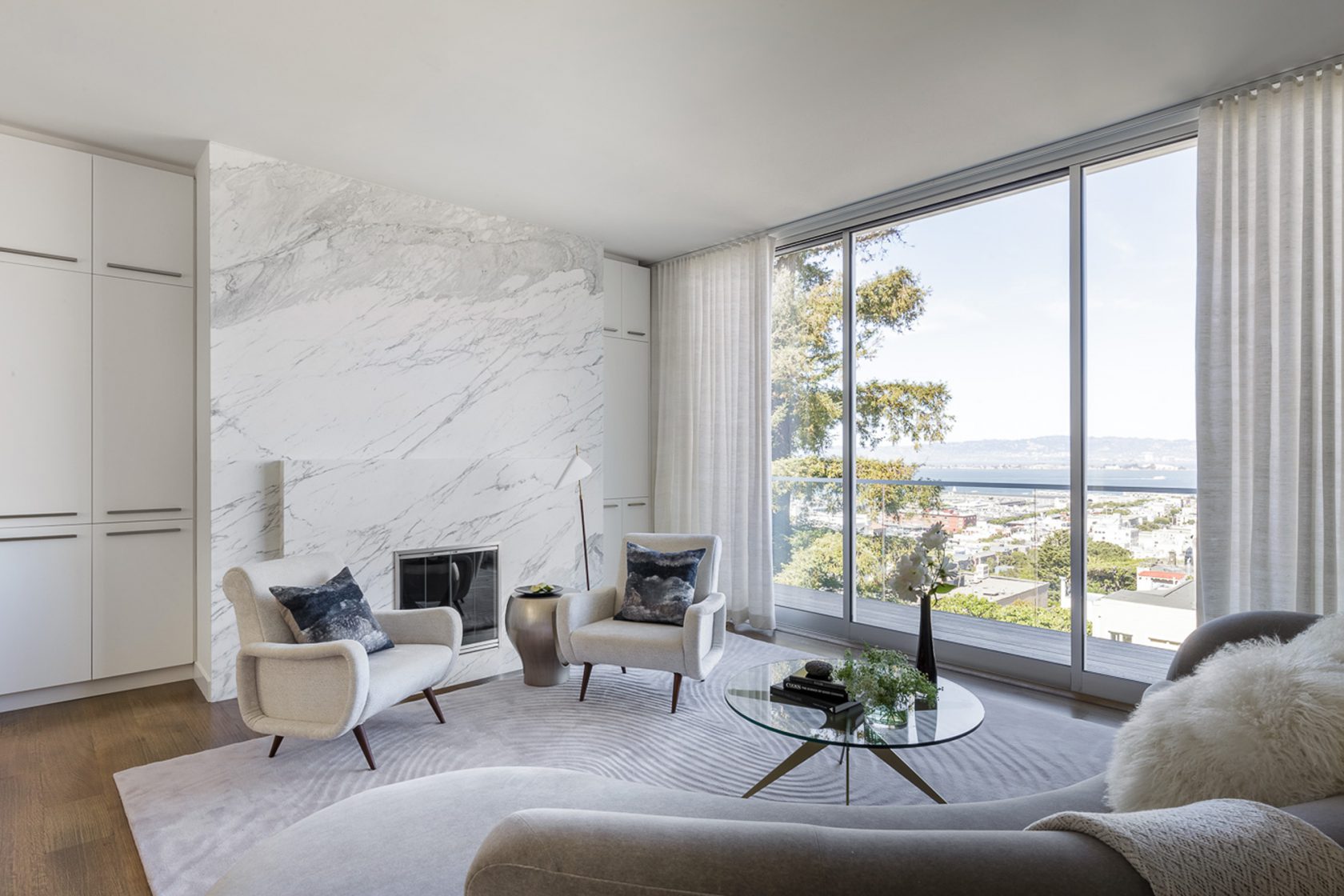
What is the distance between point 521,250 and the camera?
4.71 meters

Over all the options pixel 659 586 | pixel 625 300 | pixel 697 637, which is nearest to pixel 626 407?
Answer: pixel 625 300

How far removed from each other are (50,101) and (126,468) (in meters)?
1.72

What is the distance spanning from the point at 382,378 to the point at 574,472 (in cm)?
122

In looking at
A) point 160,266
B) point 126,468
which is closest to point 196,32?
point 160,266

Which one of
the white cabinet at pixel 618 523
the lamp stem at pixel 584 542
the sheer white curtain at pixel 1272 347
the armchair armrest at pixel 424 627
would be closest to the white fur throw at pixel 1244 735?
the sheer white curtain at pixel 1272 347

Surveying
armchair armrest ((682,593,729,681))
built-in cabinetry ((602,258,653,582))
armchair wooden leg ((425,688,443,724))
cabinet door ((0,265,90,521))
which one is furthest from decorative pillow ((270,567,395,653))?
built-in cabinetry ((602,258,653,582))

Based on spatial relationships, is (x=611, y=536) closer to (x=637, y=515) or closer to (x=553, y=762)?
(x=637, y=515)

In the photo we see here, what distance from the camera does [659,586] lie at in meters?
3.65

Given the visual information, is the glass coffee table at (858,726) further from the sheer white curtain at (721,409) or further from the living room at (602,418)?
the sheer white curtain at (721,409)

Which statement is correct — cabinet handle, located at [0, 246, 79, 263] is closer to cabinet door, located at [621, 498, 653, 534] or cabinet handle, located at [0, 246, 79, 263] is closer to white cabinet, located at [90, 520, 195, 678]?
white cabinet, located at [90, 520, 195, 678]

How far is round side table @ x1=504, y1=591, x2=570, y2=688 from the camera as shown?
12.2ft

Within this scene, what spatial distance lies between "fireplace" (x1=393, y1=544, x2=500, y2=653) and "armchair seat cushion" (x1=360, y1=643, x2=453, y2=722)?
898mm

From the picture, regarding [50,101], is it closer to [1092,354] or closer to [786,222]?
[786,222]

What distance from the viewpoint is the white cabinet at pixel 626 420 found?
18.2 feet
